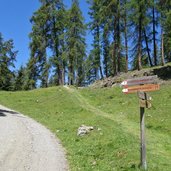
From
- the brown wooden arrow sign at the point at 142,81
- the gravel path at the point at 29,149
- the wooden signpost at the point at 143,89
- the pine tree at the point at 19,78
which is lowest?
the gravel path at the point at 29,149

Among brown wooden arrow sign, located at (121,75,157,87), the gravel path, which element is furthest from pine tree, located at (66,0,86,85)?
brown wooden arrow sign, located at (121,75,157,87)

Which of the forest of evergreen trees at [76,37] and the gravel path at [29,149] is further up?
the forest of evergreen trees at [76,37]

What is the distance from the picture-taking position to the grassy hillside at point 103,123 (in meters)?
14.7

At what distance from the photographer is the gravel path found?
14.4 metres

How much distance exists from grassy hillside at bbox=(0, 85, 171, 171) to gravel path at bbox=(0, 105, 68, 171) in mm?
575

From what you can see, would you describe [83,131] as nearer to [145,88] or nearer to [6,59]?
[145,88]

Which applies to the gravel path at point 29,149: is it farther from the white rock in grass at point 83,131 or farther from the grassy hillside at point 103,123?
the white rock in grass at point 83,131

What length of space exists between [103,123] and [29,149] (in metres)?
7.24

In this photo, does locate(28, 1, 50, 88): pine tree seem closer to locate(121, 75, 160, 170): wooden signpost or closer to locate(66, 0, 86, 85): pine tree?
locate(66, 0, 86, 85): pine tree

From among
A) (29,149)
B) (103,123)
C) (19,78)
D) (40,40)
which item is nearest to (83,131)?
(103,123)

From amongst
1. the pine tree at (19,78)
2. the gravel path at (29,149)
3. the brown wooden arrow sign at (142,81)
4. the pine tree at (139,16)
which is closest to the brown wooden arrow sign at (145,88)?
the brown wooden arrow sign at (142,81)

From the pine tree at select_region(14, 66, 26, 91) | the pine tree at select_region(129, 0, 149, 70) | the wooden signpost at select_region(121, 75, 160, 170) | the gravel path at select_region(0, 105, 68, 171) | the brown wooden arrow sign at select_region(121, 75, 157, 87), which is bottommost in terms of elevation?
the gravel path at select_region(0, 105, 68, 171)

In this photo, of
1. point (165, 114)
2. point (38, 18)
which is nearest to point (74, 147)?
point (165, 114)

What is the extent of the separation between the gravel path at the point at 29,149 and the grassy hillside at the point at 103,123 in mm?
575
